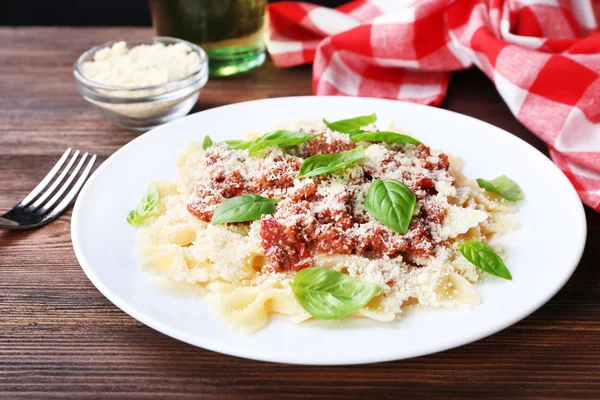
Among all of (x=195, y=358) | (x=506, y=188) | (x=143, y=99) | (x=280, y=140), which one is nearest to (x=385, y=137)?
(x=280, y=140)

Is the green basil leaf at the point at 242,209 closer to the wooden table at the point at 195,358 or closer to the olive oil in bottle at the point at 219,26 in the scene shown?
the wooden table at the point at 195,358

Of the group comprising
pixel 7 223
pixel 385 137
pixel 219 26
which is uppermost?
pixel 385 137

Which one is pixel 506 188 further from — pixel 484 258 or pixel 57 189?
pixel 57 189

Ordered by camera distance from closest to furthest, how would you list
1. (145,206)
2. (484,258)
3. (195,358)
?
(195,358)
(484,258)
(145,206)

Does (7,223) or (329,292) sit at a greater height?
(329,292)

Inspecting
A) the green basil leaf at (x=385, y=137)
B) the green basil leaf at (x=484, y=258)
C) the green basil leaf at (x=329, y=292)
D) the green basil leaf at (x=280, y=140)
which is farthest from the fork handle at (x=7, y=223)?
the green basil leaf at (x=484, y=258)

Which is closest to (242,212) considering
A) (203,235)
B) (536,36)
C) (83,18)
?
(203,235)

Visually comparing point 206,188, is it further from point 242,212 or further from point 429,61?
point 429,61
